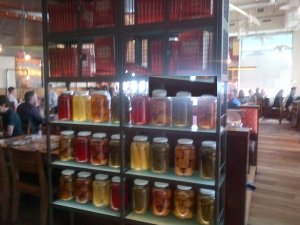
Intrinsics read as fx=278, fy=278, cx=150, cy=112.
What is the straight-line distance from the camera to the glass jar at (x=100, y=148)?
230 cm

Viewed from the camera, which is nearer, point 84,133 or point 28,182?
point 84,133

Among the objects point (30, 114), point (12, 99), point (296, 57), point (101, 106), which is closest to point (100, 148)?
point (101, 106)

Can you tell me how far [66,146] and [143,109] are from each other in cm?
84

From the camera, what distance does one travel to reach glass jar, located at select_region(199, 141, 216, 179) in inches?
75.9

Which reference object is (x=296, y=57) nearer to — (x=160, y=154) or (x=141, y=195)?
(x=160, y=154)

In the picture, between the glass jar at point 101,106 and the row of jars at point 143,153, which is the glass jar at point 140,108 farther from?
the glass jar at point 101,106

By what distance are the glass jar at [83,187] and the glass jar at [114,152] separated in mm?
284

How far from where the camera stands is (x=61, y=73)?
2410 mm

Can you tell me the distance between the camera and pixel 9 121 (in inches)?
147

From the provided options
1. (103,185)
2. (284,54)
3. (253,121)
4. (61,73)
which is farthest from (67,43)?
(284,54)

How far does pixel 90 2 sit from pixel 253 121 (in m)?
3.27

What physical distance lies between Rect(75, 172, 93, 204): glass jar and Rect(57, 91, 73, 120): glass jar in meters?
0.51

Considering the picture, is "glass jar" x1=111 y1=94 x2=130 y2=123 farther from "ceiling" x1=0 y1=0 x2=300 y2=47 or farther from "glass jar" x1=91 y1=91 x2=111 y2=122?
"ceiling" x1=0 y1=0 x2=300 y2=47

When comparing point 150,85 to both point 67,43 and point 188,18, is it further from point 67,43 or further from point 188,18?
point 67,43
